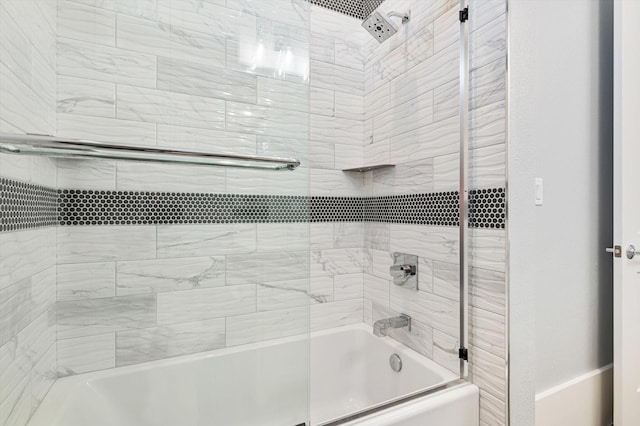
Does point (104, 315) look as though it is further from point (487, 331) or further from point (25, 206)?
point (487, 331)

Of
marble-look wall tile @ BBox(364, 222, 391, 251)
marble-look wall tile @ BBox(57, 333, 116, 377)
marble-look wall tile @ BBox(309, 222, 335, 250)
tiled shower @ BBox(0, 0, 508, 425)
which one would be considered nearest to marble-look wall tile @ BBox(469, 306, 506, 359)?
tiled shower @ BBox(0, 0, 508, 425)

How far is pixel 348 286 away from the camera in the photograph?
1924 millimetres

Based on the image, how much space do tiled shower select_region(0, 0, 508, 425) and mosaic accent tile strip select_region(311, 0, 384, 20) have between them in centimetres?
55

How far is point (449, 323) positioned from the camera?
4.44 feet

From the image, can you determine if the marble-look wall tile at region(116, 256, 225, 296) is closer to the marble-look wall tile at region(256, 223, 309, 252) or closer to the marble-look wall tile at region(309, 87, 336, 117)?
the marble-look wall tile at region(256, 223, 309, 252)

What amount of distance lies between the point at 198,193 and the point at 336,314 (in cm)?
110

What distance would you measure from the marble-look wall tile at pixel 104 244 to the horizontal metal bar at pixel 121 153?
31cm

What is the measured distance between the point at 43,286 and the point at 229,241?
0.57 metres

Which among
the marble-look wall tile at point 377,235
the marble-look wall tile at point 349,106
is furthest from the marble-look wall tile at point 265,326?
the marble-look wall tile at point 349,106

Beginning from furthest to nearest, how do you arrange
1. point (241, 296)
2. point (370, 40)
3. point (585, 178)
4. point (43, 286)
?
point (370, 40)
point (585, 178)
point (241, 296)
point (43, 286)

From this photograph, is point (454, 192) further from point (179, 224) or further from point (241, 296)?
point (179, 224)

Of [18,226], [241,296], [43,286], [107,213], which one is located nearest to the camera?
[18,226]

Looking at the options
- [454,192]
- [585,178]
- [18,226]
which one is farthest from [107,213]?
[585,178]

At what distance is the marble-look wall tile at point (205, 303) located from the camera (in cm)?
118
